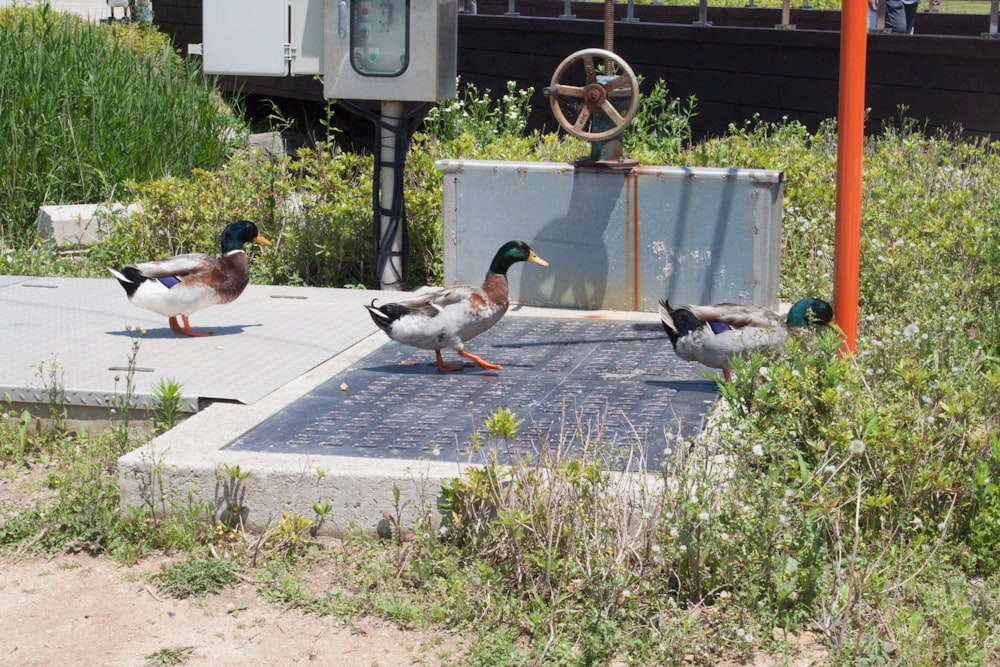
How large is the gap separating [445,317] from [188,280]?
167cm

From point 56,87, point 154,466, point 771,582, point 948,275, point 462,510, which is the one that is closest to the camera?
point 771,582

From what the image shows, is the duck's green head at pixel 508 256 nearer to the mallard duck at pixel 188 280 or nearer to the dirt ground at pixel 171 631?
the mallard duck at pixel 188 280

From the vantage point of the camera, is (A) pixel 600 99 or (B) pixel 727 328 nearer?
(B) pixel 727 328

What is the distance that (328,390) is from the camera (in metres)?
6.56

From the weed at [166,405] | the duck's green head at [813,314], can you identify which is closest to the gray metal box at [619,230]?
the duck's green head at [813,314]

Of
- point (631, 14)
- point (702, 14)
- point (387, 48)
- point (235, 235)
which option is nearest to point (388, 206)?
point (387, 48)

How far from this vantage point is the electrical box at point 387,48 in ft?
28.7

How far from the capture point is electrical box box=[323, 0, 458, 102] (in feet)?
28.7

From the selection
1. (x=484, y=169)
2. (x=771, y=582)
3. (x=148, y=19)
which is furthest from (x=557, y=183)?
(x=148, y=19)

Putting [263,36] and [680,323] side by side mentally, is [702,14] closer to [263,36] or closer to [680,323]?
[263,36]

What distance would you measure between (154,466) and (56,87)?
23.8ft

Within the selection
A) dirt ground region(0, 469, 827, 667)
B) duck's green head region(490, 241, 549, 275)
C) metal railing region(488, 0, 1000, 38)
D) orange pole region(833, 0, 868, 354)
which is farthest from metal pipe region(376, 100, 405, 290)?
metal railing region(488, 0, 1000, 38)

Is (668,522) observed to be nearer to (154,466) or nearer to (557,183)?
(154,466)

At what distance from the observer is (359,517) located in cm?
520
